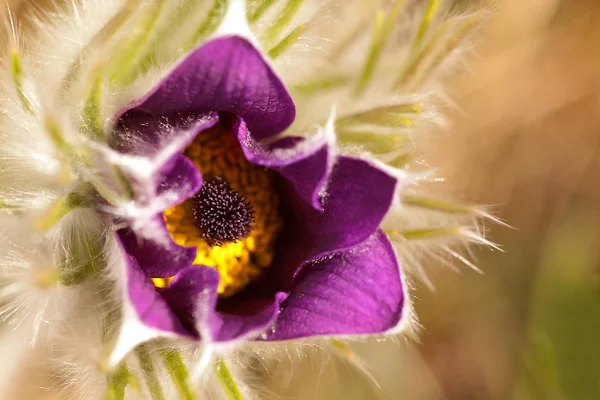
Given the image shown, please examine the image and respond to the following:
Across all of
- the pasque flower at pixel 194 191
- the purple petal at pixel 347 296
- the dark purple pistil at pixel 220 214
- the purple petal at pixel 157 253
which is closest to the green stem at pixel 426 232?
the pasque flower at pixel 194 191

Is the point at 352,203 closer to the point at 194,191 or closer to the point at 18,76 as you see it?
the point at 194,191

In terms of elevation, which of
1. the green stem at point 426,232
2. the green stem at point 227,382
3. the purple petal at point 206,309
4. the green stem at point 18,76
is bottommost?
the green stem at point 227,382

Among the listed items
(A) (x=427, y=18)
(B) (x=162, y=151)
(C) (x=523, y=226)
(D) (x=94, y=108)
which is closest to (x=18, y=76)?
(D) (x=94, y=108)

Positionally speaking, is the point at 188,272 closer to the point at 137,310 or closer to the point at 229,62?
the point at 137,310

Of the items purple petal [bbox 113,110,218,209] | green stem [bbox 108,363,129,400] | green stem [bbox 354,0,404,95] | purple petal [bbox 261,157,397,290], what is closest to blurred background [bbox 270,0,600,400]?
green stem [bbox 354,0,404,95]

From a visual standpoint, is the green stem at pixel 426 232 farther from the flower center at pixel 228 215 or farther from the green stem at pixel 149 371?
the green stem at pixel 149 371

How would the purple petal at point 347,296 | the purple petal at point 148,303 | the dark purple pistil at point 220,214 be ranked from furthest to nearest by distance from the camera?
1. the dark purple pistil at point 220,214
2. the purple petal at point 347,296
3. the purple petal at point 148,303
